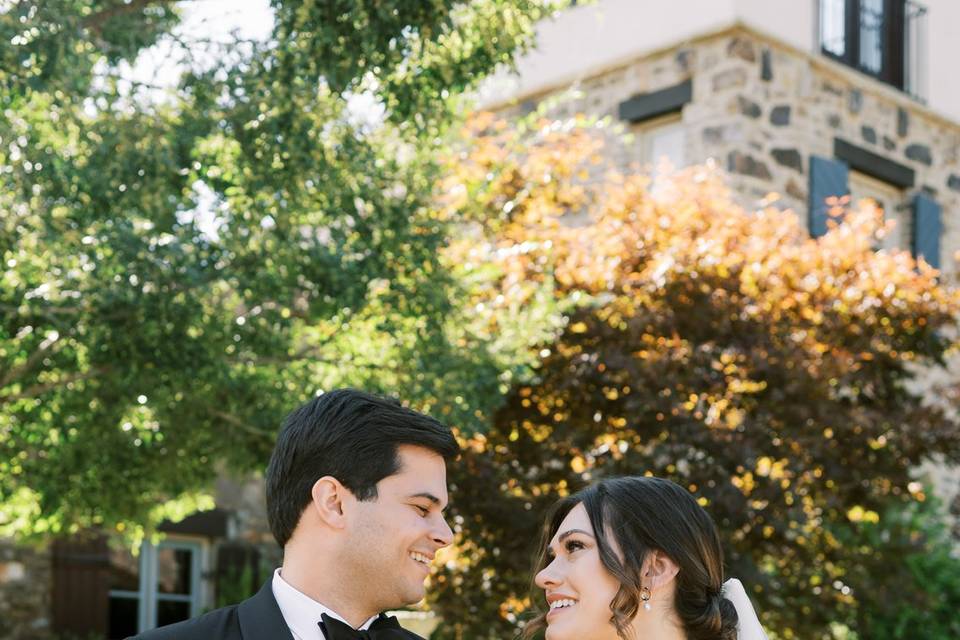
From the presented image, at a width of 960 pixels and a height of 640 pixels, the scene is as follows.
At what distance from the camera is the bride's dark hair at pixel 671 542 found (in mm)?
3938

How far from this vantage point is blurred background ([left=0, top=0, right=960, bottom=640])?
663cm

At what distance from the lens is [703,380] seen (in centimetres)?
891

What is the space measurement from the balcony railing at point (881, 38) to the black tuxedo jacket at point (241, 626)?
1144 cm

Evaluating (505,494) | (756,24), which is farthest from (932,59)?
(505,494)

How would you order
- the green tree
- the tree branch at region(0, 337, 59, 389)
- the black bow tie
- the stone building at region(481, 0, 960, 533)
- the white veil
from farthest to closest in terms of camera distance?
the stone building at region(481, 0, 960, 533) → the tree branch at region(0, 337, 59, 389) → the green tree → the white veil → the black bow tie

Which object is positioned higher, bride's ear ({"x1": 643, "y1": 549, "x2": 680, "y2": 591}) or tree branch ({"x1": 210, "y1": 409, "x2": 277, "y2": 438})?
tree branch ({"x1": 210, "y1": 409, "x2": 277, "y2": 438})

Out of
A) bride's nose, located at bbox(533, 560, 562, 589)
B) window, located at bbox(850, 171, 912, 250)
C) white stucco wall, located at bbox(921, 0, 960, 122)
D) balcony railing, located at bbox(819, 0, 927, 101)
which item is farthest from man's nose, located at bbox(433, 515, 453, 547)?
white stucco wall, located at bbox(921, 0, 960, 122)

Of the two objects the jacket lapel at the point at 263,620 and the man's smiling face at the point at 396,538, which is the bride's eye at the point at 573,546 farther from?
the jacket lapel at the point at 263,620

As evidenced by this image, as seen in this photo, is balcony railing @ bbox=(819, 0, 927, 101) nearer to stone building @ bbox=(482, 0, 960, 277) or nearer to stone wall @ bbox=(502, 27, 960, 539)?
stone building @ bbox=(482, 0, 960, 277)

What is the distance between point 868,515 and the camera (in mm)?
10273

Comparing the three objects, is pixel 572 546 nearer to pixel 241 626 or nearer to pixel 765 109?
pixel 241 626

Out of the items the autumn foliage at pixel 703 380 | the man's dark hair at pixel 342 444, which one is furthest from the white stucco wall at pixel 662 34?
the man's dark hair at pixel 342 444

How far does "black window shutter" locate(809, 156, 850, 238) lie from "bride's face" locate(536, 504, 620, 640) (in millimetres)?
8938

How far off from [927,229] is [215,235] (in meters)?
8.90
